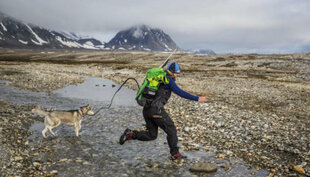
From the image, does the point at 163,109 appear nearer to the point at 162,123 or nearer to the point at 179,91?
the point at 162,123

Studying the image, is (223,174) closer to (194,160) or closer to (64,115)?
(194,160)

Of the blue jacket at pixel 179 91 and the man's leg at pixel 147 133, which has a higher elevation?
the blue jacket at pixel 179 91

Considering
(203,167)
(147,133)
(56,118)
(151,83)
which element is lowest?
(203,167)

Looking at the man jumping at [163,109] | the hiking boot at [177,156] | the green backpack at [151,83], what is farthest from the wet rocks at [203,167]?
the green backpack at [151,83]

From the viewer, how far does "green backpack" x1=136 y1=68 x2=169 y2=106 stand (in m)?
9.38

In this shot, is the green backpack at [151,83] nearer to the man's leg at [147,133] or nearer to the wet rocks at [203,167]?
the man's leg at [147,133]

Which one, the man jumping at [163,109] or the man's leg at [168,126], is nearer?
the man jumping at [163,109]

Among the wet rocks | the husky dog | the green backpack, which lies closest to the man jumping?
the green backpack

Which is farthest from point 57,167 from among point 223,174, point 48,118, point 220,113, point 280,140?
point 220,113

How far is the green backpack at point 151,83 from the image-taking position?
9377 mm

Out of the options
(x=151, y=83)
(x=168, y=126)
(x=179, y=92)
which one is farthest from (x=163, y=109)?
(x=151, y=83)

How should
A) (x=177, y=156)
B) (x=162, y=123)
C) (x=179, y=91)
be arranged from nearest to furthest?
(x=179, y=91) < (x=162, y=123) < (x=177, y=156)

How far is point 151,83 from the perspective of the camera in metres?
9.49

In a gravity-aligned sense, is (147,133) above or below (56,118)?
below
